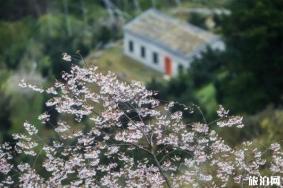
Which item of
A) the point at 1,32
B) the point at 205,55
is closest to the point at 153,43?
the point at 205,55

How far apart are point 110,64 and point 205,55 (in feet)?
18.1

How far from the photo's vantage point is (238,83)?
72.9 ft

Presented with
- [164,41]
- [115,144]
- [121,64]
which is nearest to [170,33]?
[164,41]

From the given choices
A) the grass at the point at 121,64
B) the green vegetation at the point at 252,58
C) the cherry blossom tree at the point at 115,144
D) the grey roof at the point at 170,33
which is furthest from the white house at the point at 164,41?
the cherry blossom tree at the point at 115,144

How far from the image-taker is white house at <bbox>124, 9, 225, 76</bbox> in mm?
31172

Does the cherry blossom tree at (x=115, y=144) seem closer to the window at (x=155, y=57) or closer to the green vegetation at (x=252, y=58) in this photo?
the green vegetation at (x=252, y=58)

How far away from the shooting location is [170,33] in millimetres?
32344

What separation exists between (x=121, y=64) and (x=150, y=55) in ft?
4.45

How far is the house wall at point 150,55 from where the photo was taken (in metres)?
31.4

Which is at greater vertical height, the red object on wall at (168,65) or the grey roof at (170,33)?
the grey roof at (170,33)

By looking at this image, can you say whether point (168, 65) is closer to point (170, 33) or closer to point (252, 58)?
point (170, 33)

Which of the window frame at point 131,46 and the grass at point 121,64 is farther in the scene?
the window frame at point 131,46

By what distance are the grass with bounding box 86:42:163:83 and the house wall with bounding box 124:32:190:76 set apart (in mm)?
225

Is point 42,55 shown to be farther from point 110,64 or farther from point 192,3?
point 192,3
